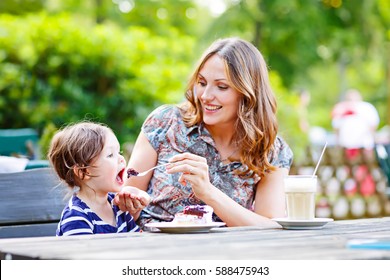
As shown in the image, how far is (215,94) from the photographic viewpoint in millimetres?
3504

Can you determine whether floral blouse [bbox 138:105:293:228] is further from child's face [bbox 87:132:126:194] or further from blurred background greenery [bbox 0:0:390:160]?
blurred background greenery [bbox 0:0:390:160]

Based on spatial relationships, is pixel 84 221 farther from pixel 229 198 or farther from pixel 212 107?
pixel 212 107

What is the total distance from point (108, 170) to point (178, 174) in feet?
1.64

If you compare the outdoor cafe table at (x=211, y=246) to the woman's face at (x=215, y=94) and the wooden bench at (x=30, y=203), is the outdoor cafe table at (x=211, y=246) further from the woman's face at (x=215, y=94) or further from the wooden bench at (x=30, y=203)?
the woman's face at (x=215, y=94)

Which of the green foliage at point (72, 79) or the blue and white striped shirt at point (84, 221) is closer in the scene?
the blue and white striped shirt at point (84, 221)

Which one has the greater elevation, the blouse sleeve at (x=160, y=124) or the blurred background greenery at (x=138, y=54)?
the blurred background greenery at (x=138, y=54)

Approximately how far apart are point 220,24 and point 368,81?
60.1ft

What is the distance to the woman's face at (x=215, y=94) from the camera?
3.51 meters

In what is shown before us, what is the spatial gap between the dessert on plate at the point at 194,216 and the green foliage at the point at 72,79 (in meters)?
5.57

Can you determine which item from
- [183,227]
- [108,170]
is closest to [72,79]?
[108,170]

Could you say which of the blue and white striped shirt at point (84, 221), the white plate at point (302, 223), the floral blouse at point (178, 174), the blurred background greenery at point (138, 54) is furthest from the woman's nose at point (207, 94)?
the blurred background greenery at point (138, 54)

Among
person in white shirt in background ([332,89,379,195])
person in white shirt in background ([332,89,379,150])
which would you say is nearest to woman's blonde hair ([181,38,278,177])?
person in white shirt in background ([332,89,379,195])

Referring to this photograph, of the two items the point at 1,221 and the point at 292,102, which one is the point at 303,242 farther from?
the point at 292,102

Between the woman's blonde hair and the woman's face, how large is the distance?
2cm
